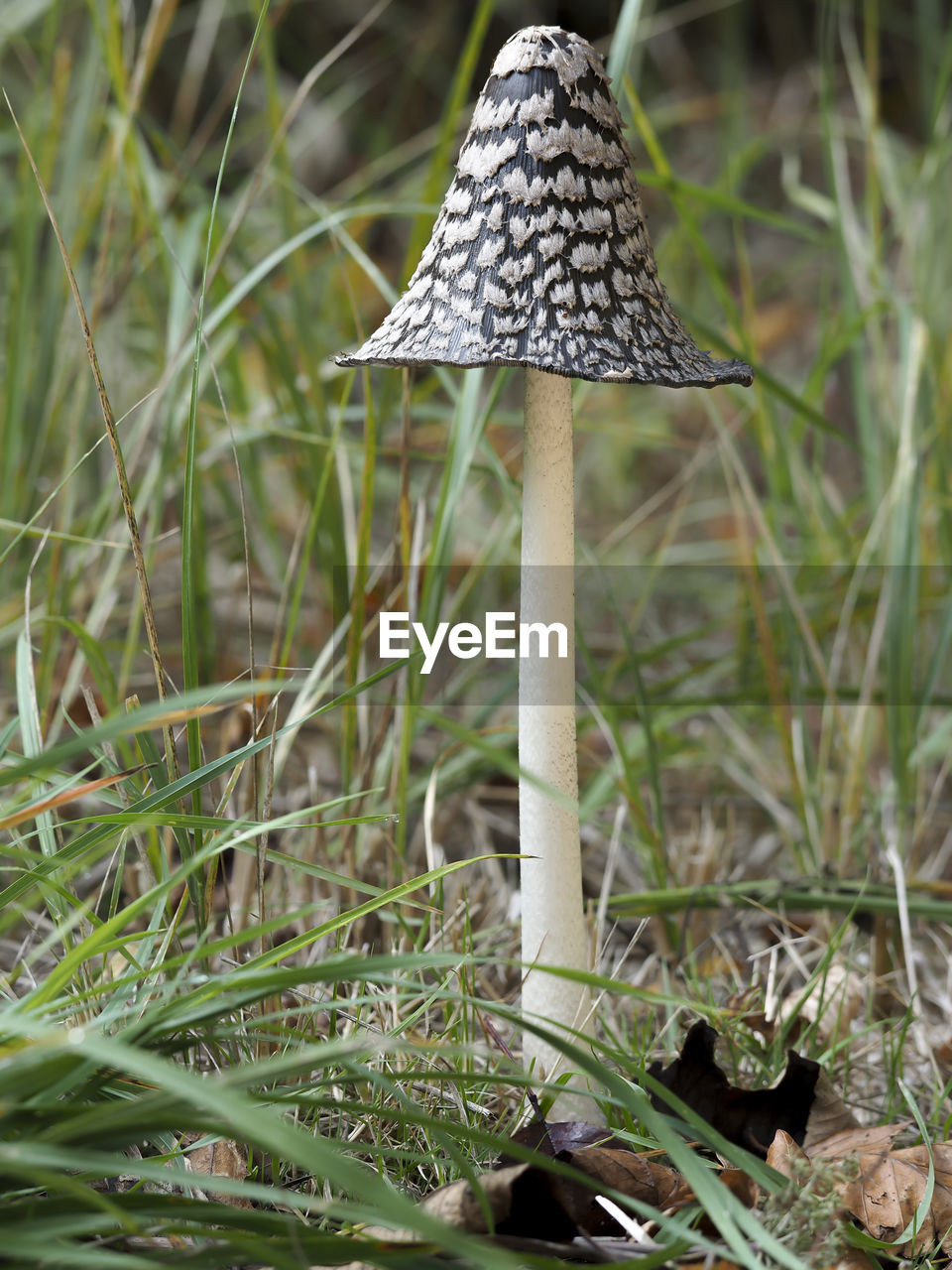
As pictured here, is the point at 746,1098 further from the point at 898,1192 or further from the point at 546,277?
the point at 546,277

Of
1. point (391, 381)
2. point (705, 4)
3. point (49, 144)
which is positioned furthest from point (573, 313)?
point (705, 4)

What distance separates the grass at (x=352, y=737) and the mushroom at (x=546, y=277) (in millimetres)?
390

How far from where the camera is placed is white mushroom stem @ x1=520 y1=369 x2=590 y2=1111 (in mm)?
1901

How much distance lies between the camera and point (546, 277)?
1.69 m

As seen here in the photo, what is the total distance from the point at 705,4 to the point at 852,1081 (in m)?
7.25

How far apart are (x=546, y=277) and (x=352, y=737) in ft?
3.85

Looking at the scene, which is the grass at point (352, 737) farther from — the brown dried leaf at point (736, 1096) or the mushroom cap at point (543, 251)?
the mushroom cap at point (543, 251)

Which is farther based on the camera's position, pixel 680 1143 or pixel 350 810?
pixel 350 810

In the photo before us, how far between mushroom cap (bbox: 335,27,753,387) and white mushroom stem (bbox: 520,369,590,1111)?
0.59 feet

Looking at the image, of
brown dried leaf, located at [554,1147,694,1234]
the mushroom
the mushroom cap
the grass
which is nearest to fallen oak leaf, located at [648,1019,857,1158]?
the grass

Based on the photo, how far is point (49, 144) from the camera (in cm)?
340

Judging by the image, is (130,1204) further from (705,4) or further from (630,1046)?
(705,4)

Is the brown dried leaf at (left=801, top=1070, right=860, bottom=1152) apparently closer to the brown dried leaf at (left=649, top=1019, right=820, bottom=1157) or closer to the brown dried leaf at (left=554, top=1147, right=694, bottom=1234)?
the brown dried leaf at (left=649, top=1019, right=820, bottom=1157)

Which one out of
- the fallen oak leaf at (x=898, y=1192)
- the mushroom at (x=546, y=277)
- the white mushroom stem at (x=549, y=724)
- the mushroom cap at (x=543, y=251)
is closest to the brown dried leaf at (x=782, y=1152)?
the fallen oak leaf at (x=898, y=1192)
